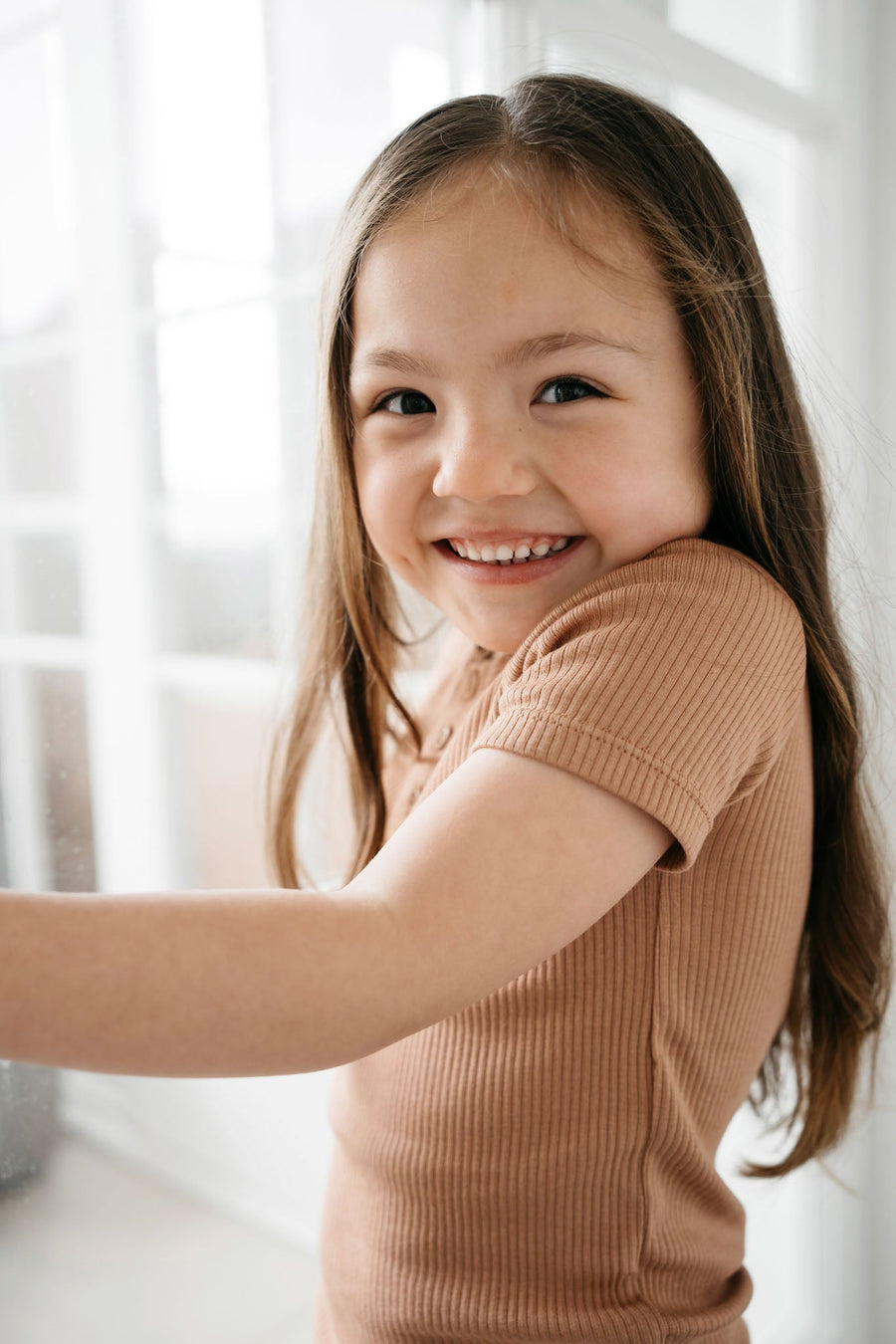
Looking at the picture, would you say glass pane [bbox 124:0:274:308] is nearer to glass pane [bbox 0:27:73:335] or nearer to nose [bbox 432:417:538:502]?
glass pane [bbox 0:27:73:335]

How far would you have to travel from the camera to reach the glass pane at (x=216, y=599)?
95 centimetres

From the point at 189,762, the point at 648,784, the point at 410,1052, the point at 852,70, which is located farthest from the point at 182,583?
the point at 852,70

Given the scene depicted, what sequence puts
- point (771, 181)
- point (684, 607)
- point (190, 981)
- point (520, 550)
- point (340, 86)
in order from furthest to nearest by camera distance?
point (771, 181)
point (340, 86)
point (520, 550)
point (684, 607)
point (190, 981)

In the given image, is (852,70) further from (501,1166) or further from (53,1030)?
(53,1030)

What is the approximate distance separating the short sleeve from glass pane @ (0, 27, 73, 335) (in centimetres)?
45

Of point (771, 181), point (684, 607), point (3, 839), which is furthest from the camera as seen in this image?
point (771, 181)

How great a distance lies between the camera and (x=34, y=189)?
79 centimetres

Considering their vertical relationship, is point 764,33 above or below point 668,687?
above

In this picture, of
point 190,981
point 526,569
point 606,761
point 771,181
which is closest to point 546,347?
point 526,569

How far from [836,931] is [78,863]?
22.4 inches

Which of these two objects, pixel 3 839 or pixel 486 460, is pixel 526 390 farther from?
pixel 3 839

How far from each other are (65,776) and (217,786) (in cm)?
19

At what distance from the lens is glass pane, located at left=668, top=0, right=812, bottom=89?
4.67 ft

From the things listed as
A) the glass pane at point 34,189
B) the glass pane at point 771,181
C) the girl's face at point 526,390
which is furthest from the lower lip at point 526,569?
the glass pane at point 771,181
